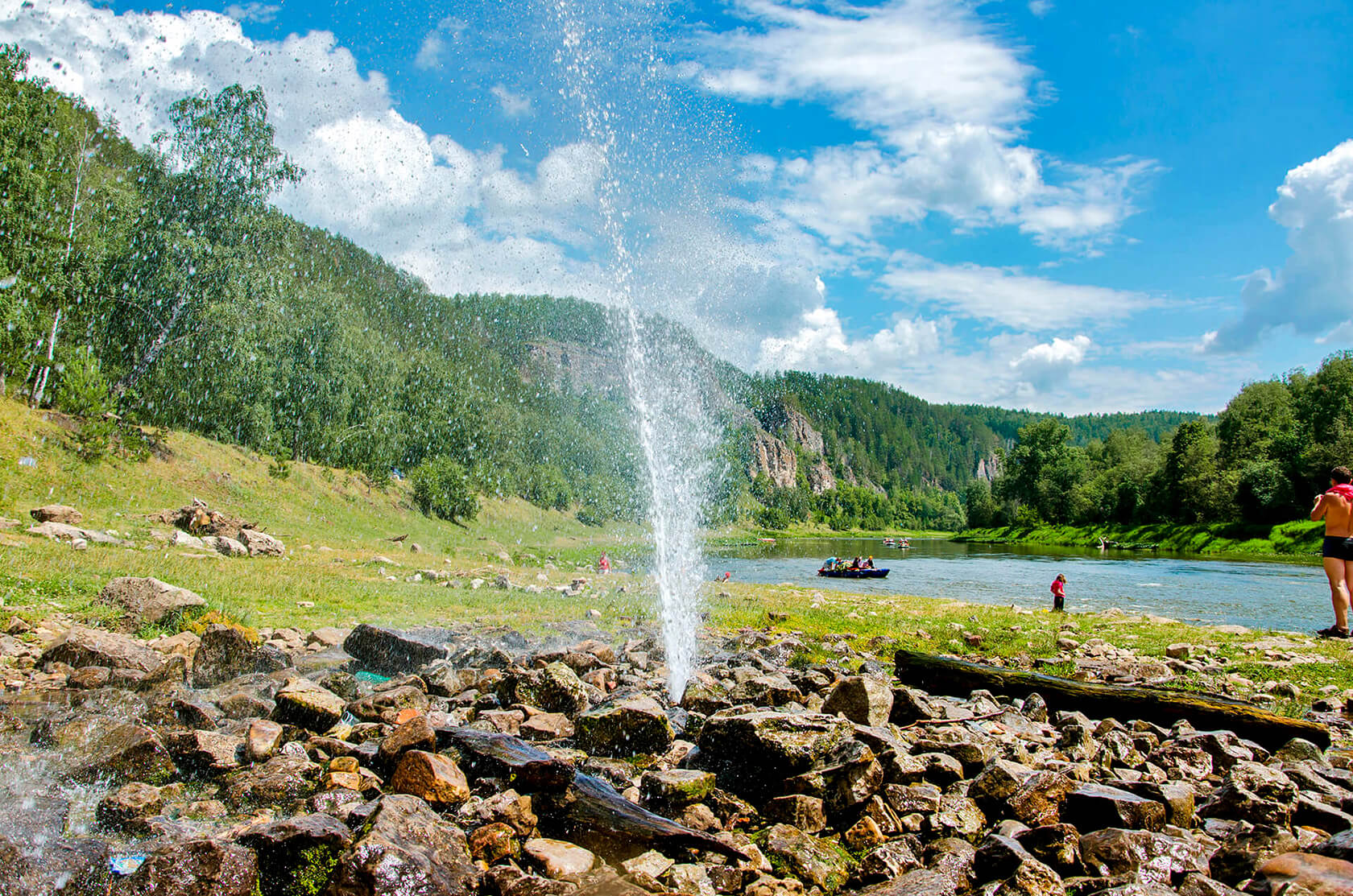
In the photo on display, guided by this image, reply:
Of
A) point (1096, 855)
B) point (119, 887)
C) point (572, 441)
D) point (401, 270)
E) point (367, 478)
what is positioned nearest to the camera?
point (119, 887)

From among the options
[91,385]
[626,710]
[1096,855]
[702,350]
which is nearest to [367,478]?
[91,385]

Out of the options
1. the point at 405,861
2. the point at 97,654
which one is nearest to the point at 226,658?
the point at 97,654

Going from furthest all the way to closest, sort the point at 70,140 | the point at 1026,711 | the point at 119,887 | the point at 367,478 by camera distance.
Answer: the point at 367,478 < the point at 70,140 < the point at 1026,711 < the point at 119,887

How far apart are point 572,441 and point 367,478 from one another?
74.6 m

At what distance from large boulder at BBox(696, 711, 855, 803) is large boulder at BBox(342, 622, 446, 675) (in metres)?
7.64

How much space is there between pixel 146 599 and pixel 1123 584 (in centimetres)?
4666

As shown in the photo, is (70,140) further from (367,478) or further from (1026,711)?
(1026,711)

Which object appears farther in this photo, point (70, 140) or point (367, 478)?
point (367, 478)

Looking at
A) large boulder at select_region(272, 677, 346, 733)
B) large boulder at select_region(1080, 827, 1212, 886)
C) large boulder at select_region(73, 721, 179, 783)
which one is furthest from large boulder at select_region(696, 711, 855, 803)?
large boulder at select_region(73, 721, 179, 783)

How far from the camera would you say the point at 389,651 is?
44.4 ft

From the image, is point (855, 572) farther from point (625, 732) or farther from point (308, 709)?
point (308, 709)

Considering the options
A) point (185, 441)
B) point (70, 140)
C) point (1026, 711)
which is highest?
point (70, 140)

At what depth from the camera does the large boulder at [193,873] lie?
5.14 metres

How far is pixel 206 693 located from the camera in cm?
1053
